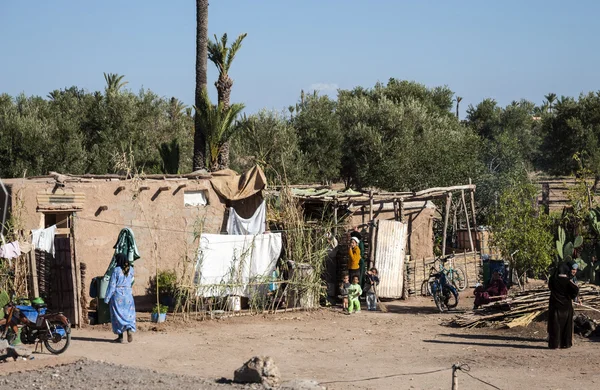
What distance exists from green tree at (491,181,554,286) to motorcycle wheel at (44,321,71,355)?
9177 millimetres

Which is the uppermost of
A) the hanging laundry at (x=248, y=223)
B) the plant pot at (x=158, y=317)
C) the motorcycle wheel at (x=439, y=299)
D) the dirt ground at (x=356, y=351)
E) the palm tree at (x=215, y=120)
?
the palm tree at (x=215, y=120)

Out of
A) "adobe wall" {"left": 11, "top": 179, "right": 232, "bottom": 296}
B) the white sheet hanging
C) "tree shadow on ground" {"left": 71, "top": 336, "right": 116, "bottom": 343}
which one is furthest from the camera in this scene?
the white sheet hanging

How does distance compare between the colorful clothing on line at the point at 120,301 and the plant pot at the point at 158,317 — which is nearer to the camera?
the colorful clothing on line at the point at 120,301

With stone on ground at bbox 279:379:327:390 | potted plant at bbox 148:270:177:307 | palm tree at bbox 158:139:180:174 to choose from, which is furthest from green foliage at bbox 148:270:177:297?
palm tree at bbox 158:139:180:174

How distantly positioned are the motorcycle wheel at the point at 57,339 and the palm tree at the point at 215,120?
11.7 meters

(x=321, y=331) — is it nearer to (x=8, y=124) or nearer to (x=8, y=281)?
(x=8, y=281)

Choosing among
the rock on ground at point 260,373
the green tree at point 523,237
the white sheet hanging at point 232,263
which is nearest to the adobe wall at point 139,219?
the white sheet hanging at point 232,263

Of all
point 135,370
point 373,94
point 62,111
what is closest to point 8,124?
point 62,111

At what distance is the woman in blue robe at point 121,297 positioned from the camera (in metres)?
13.6

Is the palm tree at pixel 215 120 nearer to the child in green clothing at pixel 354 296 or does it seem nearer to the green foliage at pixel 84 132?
the green foliage at pixel 84 132

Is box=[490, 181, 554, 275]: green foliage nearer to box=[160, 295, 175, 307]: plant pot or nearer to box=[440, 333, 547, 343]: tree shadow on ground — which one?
box=[440, 333, 547, 343]: tree shadow on ground

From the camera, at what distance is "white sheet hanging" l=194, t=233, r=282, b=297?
54.3 feet

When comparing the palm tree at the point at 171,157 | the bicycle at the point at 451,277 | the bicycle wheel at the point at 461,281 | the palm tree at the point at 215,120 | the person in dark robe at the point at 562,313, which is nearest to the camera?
the person in dark robe at the point at 562,313

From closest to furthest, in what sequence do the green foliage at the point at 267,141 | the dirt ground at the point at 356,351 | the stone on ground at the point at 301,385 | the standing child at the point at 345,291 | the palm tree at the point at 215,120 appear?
the stone on ground at the point at 301,385 < the dirt ground at the point at 356,351 < the standing child at the point at 345,291 < the palm tree at the point at 215,120 < the green foliage at the point at 267,141
